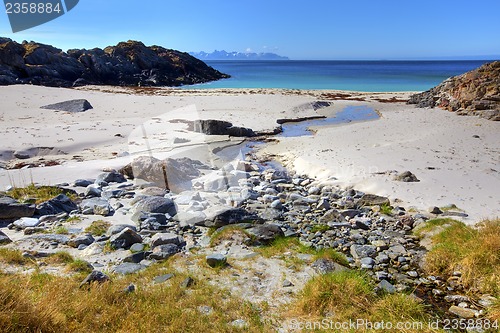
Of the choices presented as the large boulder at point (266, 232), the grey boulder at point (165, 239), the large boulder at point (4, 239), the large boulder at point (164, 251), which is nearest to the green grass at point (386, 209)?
the large boulder at point (266, 232)

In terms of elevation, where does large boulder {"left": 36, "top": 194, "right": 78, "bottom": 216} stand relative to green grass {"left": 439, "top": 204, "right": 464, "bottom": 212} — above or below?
above

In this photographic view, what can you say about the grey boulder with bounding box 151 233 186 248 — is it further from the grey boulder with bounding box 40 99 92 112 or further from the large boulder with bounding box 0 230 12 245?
the grey boulder with bounding box 40 99 92 112

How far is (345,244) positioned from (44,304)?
18.0 ft

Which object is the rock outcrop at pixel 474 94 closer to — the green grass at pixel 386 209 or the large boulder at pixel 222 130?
the large boulder at pixel 222 130

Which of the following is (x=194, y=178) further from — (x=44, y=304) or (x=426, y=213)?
(x=44, y=304)

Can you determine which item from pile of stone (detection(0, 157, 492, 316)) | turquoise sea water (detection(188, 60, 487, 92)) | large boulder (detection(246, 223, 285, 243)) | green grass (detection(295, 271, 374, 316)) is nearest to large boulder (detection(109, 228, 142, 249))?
pile of stone (detection(0, 157, 492, 316))

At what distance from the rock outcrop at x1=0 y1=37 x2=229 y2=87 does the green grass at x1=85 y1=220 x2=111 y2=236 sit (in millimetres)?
40244

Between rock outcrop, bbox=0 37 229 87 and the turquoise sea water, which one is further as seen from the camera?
the turquoise sea water

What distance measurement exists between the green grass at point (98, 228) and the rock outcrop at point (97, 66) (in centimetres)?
4024

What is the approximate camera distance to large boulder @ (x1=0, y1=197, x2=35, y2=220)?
7.61 metres

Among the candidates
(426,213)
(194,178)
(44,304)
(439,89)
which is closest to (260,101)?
(439,89)

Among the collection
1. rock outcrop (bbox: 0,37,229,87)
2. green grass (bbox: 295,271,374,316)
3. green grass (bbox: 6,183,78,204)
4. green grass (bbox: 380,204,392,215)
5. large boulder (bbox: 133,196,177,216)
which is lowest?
green grass (bbox: 380,204,392,215)

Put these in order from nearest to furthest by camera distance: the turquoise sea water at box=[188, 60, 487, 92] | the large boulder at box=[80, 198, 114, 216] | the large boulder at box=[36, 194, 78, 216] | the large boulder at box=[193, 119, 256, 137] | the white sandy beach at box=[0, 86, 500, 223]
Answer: the large boulder at box=[36, 194, 78, 216], the large boulder at box=[80, 198, 114, 216], the white sandy beach at box=[0, 86, 500, 223], the large boulder at box=[193, 119, 256, 137], the turquoise sea water at box=[188, 60, 487, 92]

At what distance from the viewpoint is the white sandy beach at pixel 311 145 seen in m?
10.4
